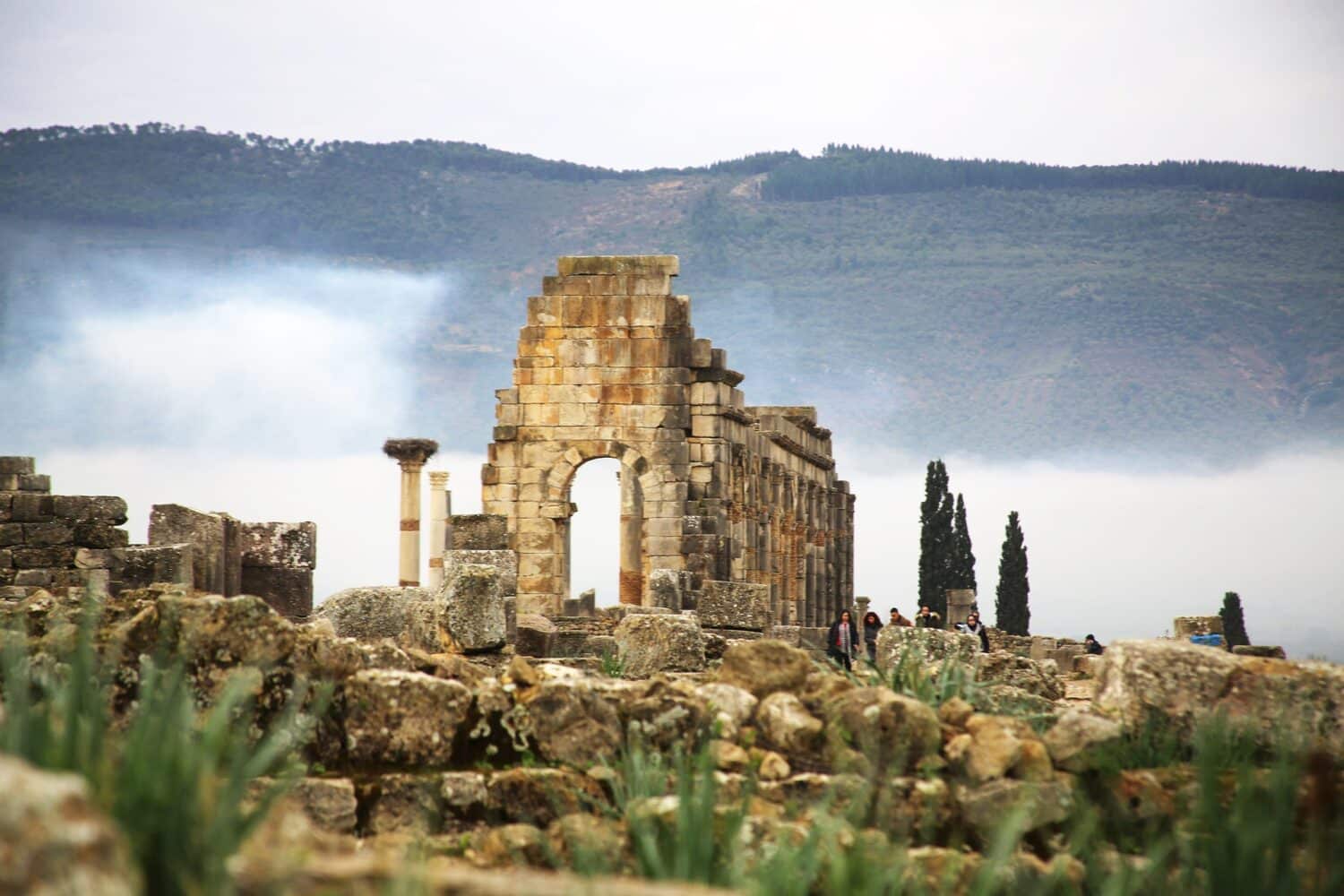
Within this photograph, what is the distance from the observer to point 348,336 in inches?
7657

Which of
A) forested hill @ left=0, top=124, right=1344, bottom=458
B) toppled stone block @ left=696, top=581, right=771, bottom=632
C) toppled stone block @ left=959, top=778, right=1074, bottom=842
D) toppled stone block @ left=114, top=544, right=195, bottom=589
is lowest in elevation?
toppled stone block @ left=959, top=778, right=1074, bottom=842

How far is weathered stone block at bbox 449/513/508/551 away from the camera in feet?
82.4

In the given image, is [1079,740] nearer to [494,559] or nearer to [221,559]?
[221,559]

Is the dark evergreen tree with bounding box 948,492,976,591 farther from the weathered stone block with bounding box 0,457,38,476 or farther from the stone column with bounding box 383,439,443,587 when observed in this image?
the weathered stone block with bounding box 0,457,38,476

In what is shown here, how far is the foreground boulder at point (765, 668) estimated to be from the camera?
11.1 metres

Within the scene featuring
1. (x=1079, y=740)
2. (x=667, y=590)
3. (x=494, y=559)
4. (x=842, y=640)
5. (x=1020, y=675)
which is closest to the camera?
(x=1079, y=740)

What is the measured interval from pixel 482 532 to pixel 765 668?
1434cm

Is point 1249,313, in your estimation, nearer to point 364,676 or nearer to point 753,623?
point 753,623

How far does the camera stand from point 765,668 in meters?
11.1

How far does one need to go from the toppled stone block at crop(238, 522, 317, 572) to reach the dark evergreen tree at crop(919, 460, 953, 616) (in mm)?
51638

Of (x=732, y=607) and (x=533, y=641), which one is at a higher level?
(x=732, y=607)

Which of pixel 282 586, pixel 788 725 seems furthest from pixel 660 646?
pixel 788 725

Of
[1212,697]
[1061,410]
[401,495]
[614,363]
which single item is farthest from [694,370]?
[1061,410]

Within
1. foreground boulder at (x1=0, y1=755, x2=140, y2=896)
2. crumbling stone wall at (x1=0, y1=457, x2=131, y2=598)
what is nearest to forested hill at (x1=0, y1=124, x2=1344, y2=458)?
crumbling stone wall at (x1=0, y1=457, x2=131, y2=598)
